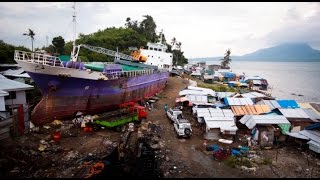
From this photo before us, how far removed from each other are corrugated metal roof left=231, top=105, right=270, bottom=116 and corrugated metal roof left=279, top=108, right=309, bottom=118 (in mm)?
1469

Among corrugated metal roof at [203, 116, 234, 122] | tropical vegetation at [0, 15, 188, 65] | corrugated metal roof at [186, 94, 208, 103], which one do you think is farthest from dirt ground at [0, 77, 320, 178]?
tropical vegetation at [0, 15, 188, 65]

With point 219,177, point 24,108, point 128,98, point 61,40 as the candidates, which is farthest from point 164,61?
point 219,177

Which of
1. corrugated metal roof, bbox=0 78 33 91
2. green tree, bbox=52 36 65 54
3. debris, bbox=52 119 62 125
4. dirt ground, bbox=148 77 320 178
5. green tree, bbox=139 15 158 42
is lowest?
dirt ground, bbox=148 77 320 178

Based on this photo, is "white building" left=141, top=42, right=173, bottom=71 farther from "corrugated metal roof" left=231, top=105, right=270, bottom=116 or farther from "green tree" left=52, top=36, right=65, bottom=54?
"green tree" left=52, top=36, right=65, bottom=54

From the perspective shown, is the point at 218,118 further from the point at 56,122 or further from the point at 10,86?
the point at 10,86

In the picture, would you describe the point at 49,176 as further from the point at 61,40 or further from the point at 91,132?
the point at 61,40

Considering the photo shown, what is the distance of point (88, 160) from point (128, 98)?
41.2 feet

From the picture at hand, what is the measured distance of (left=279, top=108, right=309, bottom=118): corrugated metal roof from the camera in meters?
21.3

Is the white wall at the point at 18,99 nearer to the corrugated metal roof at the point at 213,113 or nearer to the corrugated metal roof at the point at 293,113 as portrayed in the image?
the corrugated metal roof at the point at 213,113

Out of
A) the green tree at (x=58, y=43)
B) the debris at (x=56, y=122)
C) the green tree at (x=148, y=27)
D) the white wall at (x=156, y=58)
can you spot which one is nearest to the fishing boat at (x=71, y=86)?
the debris at (x=56, y=122)

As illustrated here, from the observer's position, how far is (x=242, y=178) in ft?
42.8

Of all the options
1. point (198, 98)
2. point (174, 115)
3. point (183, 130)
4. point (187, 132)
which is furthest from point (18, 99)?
point (198, 98)

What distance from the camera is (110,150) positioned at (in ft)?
50.8

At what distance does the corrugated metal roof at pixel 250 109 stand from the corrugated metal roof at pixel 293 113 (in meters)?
1.47
